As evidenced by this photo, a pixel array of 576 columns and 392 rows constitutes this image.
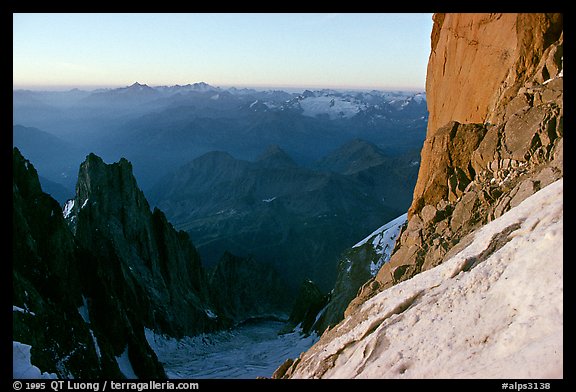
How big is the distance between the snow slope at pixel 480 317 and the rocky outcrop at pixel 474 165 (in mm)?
80

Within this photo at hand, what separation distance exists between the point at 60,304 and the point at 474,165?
3049 cm

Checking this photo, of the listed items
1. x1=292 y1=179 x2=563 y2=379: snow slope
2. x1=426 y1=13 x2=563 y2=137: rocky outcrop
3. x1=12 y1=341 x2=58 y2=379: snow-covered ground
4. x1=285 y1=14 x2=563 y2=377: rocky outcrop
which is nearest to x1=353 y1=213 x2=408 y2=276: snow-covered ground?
x1=426 y1=13 x2=563 y2=137: rocky outcrop

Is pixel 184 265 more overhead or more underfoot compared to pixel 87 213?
more underfoot

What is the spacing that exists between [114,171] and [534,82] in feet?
188

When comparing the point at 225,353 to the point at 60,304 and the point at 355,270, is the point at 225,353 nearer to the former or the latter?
the point at 355,270

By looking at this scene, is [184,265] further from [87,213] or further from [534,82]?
[534,82]

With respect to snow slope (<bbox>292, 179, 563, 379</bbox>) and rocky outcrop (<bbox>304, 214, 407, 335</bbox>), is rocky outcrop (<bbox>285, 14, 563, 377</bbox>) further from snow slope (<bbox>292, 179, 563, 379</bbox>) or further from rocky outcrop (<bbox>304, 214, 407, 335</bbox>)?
rocky outcrop (<bbox>304, 214, 407, 335</bbox>)

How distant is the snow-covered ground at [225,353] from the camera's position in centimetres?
5266

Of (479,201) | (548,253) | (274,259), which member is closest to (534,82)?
(479,201)

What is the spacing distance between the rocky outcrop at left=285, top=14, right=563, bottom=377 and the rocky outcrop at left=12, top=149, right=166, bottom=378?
1511 cm

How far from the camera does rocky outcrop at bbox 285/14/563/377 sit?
56.5ft

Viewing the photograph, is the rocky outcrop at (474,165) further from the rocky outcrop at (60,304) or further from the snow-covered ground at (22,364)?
the rocky outcrop at (60,304)

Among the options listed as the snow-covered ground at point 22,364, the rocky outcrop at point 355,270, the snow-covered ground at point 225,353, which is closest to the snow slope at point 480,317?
the snow-covered ground at point 22,364
